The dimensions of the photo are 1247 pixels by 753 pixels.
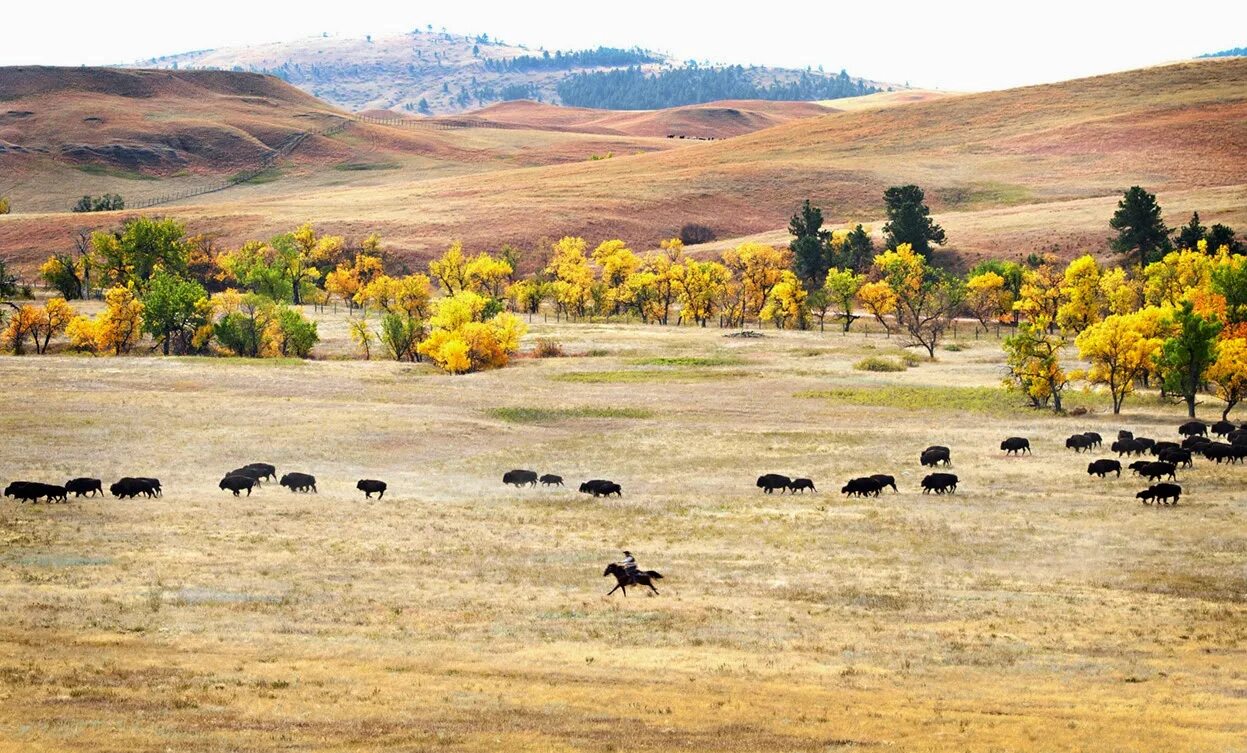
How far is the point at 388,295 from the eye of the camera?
133 metres

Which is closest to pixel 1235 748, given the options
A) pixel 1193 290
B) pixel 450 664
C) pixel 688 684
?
pixel 688 684

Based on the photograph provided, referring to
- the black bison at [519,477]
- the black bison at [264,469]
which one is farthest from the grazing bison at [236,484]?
the black bison at [519,477]

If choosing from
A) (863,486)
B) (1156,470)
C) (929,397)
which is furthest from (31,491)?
(929,397)

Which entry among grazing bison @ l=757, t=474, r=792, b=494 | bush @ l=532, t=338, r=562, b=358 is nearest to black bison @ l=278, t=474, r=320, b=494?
grazing bison @ l=757, t=474, r=792, b=494

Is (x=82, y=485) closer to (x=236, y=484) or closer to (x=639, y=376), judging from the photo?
(x=236, y=484)

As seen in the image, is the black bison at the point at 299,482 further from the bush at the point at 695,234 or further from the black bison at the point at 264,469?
the bush at the point at 695,234

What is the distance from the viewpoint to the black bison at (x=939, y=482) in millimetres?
47750

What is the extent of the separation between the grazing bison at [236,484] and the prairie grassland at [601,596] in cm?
84

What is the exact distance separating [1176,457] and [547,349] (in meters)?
59.8

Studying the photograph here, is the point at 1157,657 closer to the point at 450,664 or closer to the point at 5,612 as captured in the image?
the point at 450,664

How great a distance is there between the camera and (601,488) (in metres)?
47.5

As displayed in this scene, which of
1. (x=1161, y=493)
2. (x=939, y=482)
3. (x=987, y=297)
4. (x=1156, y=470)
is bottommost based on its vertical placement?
(x=939, y=482)

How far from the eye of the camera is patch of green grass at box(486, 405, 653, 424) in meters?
69.7

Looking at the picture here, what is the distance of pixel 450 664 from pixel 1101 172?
19365 centimetres
